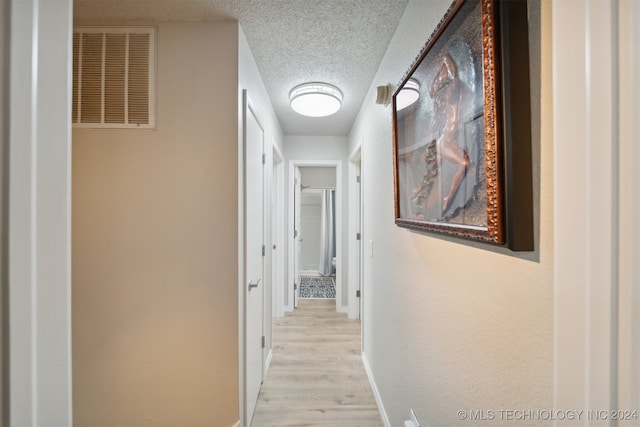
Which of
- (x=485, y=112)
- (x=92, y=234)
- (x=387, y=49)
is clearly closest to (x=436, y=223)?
(x=485, y=112)

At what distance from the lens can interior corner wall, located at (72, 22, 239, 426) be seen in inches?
55.3

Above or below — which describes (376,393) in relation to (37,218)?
below

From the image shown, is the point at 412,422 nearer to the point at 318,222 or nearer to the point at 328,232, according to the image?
the point at 328,232

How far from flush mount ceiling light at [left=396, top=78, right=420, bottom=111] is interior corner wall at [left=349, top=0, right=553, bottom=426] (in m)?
0.17

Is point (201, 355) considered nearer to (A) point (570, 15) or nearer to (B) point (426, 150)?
(B) point (426, 150)

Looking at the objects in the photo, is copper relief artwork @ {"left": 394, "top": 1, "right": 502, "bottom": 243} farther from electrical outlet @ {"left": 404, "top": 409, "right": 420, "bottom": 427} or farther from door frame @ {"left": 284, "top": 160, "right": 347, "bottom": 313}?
door frame @ {"left": 284, "top": 160, "right": 347, "bottom": 313}

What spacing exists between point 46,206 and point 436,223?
3.10 feet

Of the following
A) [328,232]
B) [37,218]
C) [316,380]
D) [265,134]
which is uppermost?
[265,134]

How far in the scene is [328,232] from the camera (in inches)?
227

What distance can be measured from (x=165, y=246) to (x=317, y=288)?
3599mm

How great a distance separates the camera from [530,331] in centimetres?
58

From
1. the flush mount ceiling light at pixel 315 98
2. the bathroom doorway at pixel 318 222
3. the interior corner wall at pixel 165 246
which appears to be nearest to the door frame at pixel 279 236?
the flush mount ceiling light at pixel 315 98

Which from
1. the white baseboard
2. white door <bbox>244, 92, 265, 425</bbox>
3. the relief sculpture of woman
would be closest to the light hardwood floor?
the white baseboard

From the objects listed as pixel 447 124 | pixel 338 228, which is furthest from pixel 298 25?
pixel 338 228
